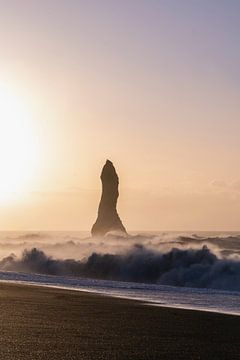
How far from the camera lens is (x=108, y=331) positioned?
12.7m

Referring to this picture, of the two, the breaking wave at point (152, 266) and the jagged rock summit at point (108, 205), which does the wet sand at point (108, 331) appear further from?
Result: the jagged rock summit at point (108, 205)

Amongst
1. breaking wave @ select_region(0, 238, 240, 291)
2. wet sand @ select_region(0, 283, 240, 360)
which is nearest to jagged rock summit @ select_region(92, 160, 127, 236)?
breaking wave @ select_region(0, 238, 240, 291)

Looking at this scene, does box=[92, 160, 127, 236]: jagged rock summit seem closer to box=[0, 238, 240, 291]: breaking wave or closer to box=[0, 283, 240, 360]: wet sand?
box=[0, 238, 240, 291]: breaking wave

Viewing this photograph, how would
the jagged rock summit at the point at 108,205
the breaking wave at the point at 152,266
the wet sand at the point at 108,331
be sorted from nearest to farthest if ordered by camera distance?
the wet sand at the point at 108,331 → the breaking wave at the point at 152,266 → the jagged rock summit at the point at 108,205

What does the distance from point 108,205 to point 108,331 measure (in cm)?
9917

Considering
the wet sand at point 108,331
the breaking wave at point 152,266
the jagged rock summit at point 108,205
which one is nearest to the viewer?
the wet sand at point 108,331

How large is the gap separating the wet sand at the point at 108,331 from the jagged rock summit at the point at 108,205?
9065 cm

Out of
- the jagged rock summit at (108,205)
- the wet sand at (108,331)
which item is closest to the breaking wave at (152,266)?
the wet sand at (108,331)

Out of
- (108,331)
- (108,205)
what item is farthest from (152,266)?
(108,205)

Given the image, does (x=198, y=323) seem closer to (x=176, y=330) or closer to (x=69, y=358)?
(x=176, y=330)

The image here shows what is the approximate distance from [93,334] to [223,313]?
23.4ft

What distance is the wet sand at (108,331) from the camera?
1006 cm

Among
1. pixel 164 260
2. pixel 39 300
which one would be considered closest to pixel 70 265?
pixel 164 260

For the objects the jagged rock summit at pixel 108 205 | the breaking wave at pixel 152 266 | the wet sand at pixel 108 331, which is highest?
the jagged rock summit at pixel 108 205
